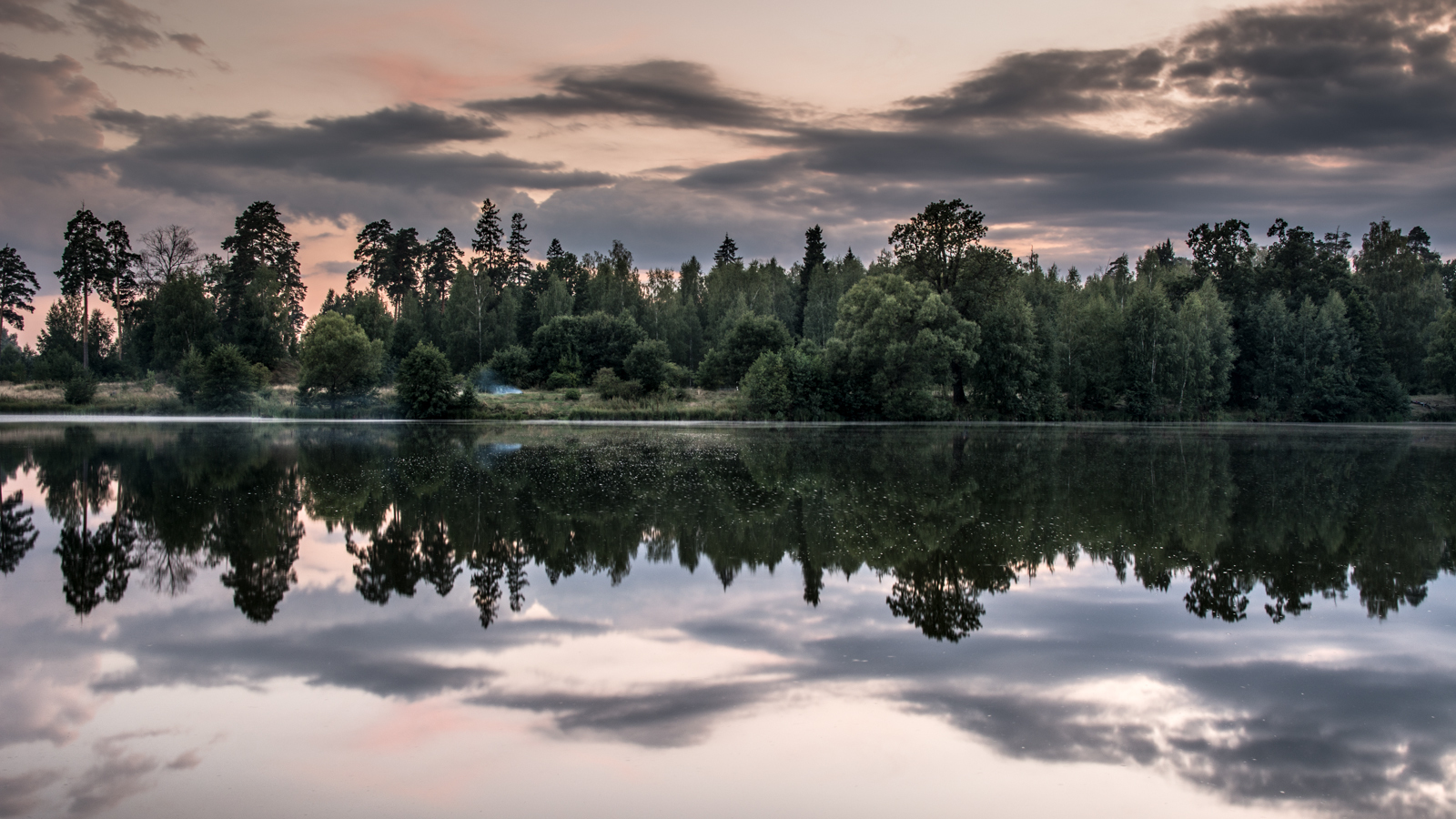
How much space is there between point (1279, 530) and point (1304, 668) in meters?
10.2

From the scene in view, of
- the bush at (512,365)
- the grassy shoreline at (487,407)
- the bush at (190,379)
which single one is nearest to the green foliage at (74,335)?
the grassy shoreline at (487,407)

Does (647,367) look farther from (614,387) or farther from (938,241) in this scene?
(938,241)

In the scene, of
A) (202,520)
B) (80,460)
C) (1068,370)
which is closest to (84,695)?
(202,520)

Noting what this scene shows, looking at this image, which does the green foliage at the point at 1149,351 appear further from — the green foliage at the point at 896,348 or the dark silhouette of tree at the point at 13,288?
the dark silhouette of tree at the point at 13,288

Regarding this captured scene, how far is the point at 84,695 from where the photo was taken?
884cm

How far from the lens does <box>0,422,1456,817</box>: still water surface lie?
23.1 ft

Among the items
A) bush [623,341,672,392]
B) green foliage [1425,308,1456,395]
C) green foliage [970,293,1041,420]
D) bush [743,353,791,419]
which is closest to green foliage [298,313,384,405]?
bush [623,341,672,392]

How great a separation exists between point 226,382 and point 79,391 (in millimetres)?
13060

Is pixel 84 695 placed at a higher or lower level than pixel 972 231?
lower

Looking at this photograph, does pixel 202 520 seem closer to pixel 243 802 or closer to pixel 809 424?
pixel 243 802

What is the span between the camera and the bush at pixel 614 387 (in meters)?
70.8

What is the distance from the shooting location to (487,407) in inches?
2682

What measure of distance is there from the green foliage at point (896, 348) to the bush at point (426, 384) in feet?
91.9

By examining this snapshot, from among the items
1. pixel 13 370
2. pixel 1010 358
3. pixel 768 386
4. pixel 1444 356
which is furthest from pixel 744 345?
pixel 13 370
